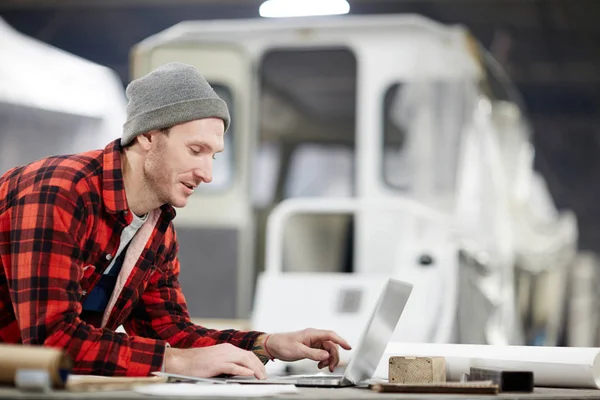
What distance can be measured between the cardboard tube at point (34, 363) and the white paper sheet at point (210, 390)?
0.37ft

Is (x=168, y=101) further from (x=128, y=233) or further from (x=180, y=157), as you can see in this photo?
(x=128, y=233)

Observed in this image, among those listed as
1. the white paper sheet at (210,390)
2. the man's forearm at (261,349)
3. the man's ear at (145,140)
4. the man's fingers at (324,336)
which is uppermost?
the man's ear at (145,140)

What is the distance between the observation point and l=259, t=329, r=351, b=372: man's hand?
6.26 feet

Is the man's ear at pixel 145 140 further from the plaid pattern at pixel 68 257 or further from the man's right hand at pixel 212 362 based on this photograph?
the man's right hand at pixel 212 362

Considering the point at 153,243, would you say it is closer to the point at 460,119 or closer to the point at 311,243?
the point at 460,119

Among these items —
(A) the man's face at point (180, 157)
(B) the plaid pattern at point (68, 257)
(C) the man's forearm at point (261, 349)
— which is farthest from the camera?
(C) the man's forearm at point (261, 349)

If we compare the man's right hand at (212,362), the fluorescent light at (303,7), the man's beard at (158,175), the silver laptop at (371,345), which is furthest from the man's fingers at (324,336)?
the fluorescent light at (303,7)

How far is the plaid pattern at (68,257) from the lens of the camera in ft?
5.27

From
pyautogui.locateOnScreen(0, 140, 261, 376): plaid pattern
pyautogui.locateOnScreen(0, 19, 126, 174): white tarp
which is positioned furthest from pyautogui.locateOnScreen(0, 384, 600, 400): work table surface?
pyautogui.locateOnScreen(0, 19, 126, 174): white tarp

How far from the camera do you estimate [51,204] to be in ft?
5.45

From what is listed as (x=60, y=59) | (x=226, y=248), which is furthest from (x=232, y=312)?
(x=60, y=59)

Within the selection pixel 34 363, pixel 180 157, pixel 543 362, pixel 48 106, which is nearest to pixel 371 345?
pixel 543 362

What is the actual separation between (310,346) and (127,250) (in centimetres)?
37

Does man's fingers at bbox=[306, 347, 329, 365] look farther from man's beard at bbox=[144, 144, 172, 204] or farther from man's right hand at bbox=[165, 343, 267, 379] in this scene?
man's beard at bbox=[144, 144, 172, 204]
